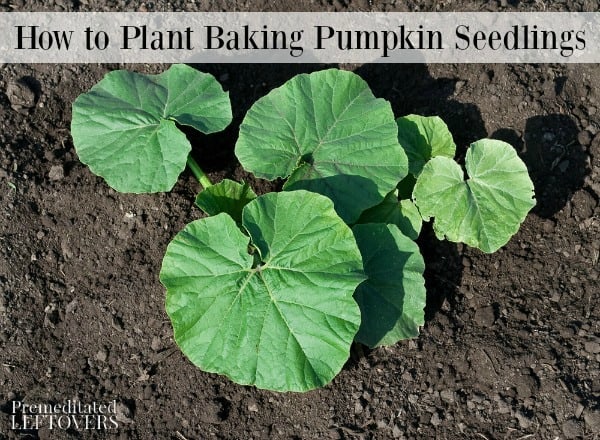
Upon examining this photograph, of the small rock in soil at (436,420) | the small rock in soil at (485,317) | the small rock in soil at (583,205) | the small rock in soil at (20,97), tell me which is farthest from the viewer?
the small rock in soil at (20,97)

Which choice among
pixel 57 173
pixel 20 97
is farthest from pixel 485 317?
pixel 20 97

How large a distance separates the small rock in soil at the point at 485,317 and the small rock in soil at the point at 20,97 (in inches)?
138

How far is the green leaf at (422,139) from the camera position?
486 centimetres

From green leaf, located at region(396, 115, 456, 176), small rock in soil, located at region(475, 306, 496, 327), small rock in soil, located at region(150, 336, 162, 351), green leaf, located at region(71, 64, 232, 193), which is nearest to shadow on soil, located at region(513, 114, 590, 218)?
green leaf, located at region(396, 115, 456, 176)

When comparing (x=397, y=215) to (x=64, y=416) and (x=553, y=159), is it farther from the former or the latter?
(x=64, y=416)

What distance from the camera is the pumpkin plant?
4.18 meters

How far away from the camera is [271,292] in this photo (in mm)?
4203

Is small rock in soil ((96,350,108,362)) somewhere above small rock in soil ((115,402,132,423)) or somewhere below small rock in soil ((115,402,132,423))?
above

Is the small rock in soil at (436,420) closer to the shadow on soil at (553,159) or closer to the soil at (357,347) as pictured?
the soil at (357,347)

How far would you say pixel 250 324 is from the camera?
13.8ft

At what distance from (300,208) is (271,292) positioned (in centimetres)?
52

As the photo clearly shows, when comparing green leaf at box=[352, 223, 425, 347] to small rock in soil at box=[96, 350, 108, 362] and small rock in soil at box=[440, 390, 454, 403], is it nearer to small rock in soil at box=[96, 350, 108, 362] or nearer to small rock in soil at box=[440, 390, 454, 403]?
small rock in soil at box=[440, 390, 454, 403]

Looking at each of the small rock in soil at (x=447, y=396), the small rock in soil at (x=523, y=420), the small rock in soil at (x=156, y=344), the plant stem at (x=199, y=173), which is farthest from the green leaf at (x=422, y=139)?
the small rock in soil at (x=156, y=344)

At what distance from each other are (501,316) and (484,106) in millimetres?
1510
